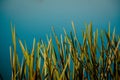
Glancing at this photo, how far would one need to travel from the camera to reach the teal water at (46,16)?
173cm

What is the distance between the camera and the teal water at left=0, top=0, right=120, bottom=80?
1730mm

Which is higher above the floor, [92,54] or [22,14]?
[22,14]

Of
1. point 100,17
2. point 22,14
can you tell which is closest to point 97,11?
point 100,17

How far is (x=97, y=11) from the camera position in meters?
1.82

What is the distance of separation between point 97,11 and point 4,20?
690 millimetres

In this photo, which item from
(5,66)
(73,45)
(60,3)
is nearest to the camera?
(73,45)

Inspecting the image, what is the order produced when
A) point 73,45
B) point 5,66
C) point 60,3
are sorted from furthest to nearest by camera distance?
point 60,3, point 5,66, point 73,45

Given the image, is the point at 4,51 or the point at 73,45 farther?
the point at 4,51

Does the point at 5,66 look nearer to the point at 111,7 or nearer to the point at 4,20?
the point at 4,20

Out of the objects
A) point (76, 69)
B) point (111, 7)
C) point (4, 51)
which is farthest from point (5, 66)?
point (111, 7)

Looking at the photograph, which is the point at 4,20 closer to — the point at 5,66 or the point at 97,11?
the point at 5,66

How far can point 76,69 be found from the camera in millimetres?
1101

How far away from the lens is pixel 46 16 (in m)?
1.77

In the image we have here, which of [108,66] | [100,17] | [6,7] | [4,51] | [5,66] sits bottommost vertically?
[108,66]
